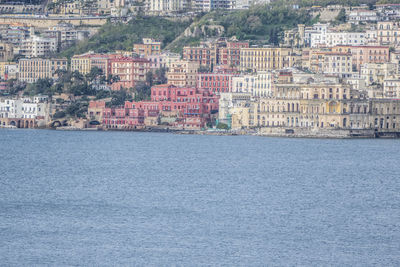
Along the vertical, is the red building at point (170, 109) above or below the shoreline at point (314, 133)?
above

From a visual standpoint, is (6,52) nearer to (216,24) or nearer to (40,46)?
(40,46)

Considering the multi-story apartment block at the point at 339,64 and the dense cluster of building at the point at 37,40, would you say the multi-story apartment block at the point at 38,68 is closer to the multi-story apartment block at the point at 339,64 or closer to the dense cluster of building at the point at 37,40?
the dense cluster of building at the point at 37,40

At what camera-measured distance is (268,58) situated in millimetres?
89625

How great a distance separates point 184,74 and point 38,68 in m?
14.4

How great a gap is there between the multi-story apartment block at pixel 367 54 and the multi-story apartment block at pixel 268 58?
4.27m

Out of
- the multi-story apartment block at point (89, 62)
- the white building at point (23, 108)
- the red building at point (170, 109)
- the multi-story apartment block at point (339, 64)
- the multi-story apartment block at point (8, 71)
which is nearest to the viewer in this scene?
the red building at point (170, 109)

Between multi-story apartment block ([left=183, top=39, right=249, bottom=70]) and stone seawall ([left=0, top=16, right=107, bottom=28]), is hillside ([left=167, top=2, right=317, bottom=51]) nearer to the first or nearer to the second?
multi-story apartment block ([left=183, top=39, right=249, bottom=70])

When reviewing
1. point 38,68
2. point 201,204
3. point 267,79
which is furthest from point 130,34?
point 201,204

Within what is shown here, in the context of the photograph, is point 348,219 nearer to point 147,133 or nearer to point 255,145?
point 255,145

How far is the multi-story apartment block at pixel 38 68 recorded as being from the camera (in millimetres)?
98875

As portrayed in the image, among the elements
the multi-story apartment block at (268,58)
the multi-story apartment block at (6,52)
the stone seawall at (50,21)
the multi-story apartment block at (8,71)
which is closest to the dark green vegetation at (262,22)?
the multi-story apartment block at (268,58)

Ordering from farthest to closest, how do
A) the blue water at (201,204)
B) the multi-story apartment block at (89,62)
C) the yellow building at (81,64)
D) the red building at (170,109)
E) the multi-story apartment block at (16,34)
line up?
1. the multi-story apartment block at (16,34)
2. the yellow building at (81,64)
3. the multi-story apartment block at (89,62)
4. the red building at (170,109)
5. the blue water at (201,204)

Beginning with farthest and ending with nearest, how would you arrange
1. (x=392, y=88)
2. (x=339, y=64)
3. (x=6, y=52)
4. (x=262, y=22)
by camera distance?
(x=6, y=52)
(x=262, y=22)
(x=339, y=64)
(x=392, y=88)

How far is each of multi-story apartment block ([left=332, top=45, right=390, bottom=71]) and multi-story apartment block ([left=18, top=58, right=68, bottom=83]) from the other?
2300cm
